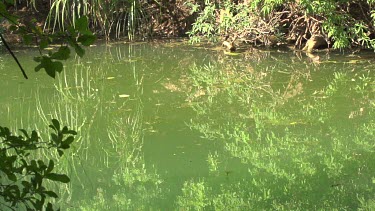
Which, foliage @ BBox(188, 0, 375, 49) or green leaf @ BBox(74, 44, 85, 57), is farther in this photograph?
foliage @ BBox(188, 0, 375, 49)

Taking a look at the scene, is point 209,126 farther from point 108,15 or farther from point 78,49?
point 108,15

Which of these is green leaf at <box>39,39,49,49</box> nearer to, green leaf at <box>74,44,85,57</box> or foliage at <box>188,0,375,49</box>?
green leaf at <box>74,44,85,57</box>

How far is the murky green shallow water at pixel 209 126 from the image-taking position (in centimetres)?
322

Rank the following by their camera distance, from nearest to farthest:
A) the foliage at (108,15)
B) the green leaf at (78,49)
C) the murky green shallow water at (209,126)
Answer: the green leaf at (78,49) < the murky green shallow water at (209,126) < the foliage at (108,15)

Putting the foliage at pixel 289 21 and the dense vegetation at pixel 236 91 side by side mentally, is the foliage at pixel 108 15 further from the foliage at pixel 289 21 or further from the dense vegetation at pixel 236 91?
the foliage at pixel 289 21

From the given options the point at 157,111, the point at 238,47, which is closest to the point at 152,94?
the point at 157,111

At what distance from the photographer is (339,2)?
22.3ft

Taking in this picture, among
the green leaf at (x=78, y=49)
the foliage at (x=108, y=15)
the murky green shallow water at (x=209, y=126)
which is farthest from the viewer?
the foliage at (x=108, y=15)

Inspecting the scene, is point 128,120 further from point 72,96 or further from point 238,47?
point 238,47

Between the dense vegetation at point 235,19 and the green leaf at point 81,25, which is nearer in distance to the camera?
the green leaf at point 81,25

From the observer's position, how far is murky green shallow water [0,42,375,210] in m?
3.22

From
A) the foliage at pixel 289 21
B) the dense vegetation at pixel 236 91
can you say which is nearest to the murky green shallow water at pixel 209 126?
the dense vegetation at pixel 236 91

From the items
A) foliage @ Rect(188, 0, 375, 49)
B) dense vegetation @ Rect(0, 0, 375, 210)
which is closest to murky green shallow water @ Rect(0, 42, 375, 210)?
dense vegetation @ Rect(0, 0, 375, 210)

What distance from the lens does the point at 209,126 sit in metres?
4.39
